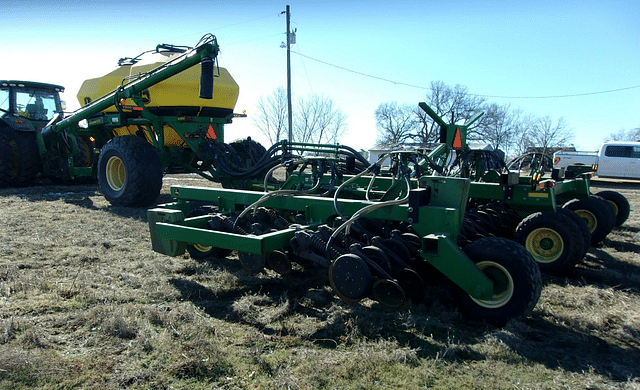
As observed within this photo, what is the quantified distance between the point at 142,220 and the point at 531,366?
233 inches

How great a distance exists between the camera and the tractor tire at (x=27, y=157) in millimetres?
10621

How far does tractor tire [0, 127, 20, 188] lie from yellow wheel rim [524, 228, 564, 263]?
10.8 m

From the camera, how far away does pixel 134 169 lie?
7824 mm

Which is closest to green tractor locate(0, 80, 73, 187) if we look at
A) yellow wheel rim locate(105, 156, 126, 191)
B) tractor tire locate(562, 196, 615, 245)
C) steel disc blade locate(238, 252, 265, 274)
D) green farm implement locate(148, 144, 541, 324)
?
→ yellow wheel rim locate(105, 156, 126, 191)

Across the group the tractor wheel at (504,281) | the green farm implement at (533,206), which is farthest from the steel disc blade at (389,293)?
the green farm implement at (533,206)

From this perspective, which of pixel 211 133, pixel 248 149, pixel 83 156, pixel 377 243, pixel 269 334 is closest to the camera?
pixel 269 334

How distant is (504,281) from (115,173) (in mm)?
7545

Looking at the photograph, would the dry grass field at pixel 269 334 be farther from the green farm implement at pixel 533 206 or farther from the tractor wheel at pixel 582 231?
the green farm implement at pixel 533 206

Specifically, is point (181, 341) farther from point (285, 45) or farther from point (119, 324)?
point (285, 45)

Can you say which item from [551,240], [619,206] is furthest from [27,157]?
[619,206]

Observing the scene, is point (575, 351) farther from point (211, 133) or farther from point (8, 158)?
point (8, 158)

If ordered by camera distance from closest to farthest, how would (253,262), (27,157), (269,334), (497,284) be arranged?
(269,334)
(497,284)
(253,262)
(27,157)

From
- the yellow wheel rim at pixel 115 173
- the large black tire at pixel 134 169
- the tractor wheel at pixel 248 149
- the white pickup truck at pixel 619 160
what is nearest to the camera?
the large black tire at pixel 134 169

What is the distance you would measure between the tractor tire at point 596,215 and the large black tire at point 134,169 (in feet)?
22.1
